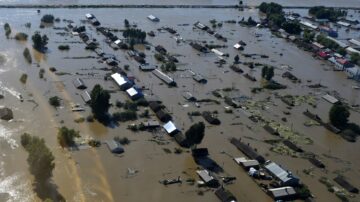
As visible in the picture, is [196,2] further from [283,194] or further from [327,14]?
[283,194]

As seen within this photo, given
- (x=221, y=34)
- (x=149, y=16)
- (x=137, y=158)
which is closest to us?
(x=137, y=158)

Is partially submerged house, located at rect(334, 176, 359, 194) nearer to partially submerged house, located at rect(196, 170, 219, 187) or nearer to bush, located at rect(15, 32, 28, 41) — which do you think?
partially submerged house, located at rect(196, 170, 219, 187)

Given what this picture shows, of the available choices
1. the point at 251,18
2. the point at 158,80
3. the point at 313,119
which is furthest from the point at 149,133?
the point at 251,18

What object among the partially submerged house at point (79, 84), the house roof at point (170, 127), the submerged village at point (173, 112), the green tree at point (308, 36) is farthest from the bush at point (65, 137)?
the green tree at point (308, 36)

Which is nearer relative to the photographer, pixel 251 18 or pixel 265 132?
pixel 265 132

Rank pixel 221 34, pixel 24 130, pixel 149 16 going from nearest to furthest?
pixel 24 130 < pixel 221 34 < pixel 149 16

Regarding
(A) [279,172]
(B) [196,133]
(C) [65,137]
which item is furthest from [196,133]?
(C) [65,137]

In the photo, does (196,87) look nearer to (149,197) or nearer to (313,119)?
(313,119)

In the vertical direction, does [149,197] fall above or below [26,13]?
below

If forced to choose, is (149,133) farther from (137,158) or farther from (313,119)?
(313,119)
